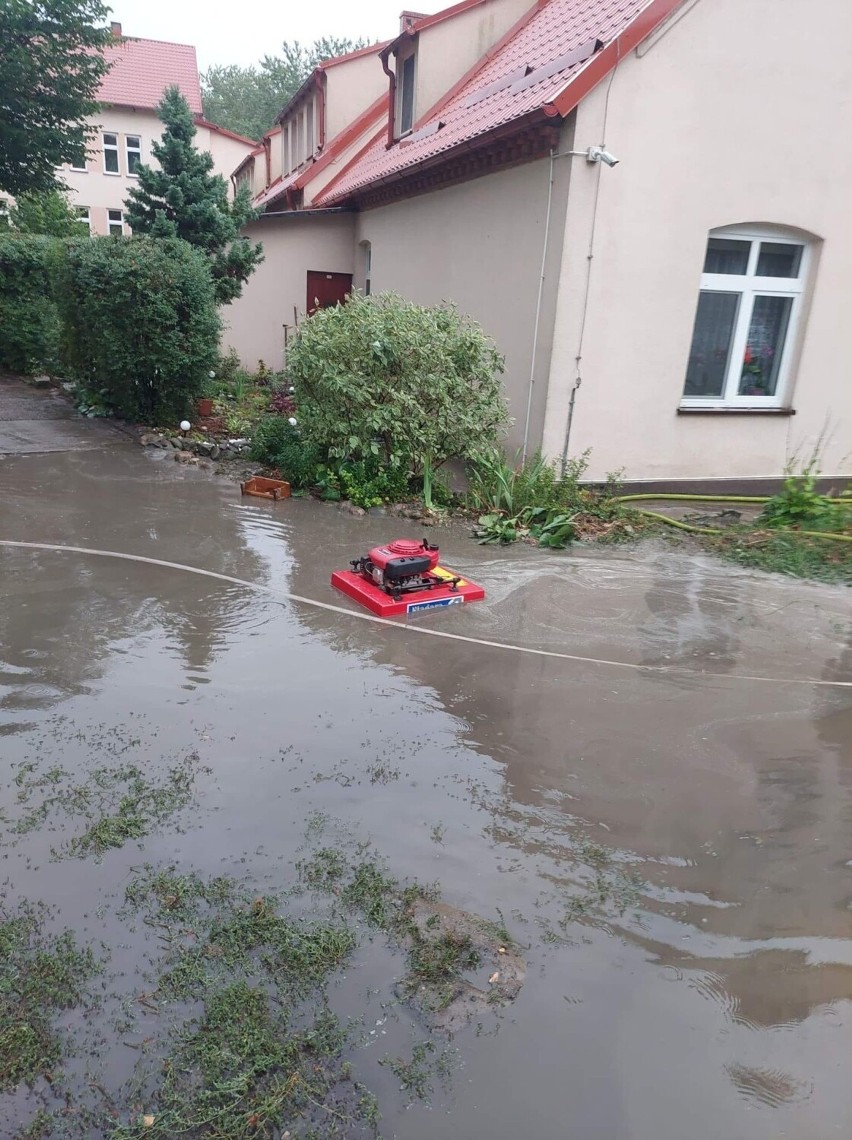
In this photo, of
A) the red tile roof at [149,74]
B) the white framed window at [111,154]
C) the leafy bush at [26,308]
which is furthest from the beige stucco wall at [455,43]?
the white framed window at [111,154]

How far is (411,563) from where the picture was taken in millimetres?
5996

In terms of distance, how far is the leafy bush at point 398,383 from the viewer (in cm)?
870

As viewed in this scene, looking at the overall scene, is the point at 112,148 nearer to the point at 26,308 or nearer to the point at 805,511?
the point at 26,308

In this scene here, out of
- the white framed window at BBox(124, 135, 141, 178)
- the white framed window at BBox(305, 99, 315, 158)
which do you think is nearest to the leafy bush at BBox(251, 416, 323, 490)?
the white framed window at BBox(305, 99, 315, 158)

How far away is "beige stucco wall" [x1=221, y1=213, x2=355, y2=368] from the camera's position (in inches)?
642

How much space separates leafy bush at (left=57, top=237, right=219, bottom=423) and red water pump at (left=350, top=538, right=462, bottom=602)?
6648 mm

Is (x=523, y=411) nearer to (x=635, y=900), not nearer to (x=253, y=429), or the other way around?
(x=253, y=429)

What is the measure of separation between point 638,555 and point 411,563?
288cm

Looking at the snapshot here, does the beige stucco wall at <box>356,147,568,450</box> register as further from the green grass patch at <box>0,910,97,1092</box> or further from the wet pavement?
the green grass patch at <box>0,910,97,1092</box>

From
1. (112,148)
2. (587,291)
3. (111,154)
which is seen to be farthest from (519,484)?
(111,154)

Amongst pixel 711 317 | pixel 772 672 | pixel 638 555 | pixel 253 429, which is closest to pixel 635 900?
pixel 772 672

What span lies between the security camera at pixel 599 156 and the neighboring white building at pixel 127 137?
31.6 m

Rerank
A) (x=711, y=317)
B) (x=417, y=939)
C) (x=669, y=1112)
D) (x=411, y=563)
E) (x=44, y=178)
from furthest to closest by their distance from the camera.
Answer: (x=44, y=178)
(x=711, y=317)
(x=411, y=563)
(x=417, y=939)
(x=669, y=1112)

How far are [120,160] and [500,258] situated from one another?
1338 inches
